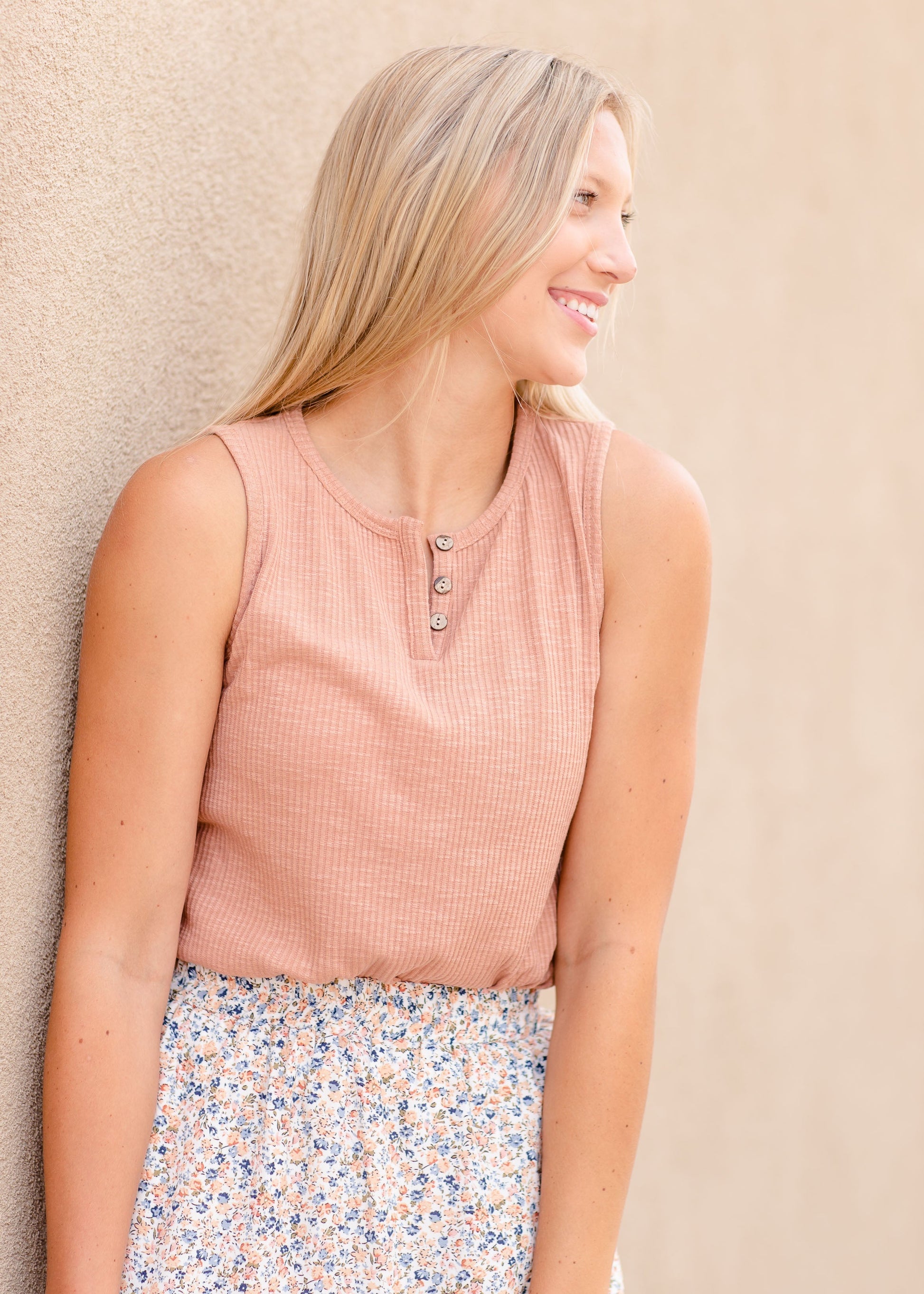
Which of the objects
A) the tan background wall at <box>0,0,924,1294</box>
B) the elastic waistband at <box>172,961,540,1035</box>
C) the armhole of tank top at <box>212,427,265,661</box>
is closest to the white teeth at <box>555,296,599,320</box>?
the armhole of tank top at <box>212,427,265,661</box>

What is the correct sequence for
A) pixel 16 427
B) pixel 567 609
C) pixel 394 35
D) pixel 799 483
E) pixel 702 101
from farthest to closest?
1. pixel 799 483
2. pixel 702 101
3. pixel 394 35
4. pixel 567 609
5. pixel 16 427

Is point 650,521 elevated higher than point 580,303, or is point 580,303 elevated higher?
point 580,303

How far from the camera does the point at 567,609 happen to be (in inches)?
59.7

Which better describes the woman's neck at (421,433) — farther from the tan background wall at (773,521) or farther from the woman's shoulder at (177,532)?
the tan background wall at (773,521)

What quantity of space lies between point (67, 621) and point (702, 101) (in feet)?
4.87

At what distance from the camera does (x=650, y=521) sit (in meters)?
1.55

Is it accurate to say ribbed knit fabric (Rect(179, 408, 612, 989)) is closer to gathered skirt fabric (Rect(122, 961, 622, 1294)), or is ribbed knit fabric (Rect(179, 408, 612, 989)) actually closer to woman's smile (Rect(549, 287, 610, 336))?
gathered skirt fabric (Rect(122, 961, 622, 1294))

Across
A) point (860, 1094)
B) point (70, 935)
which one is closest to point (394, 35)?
point (70, 935)

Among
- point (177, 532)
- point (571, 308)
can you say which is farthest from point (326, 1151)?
point (571, 308)

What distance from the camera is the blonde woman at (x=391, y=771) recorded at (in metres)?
1.39

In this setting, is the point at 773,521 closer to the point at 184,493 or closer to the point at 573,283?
the point at 573,283

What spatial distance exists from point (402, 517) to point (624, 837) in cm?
41

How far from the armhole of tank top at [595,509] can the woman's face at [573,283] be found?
4.1 inches

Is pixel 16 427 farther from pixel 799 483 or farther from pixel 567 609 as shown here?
pixel 799 483
